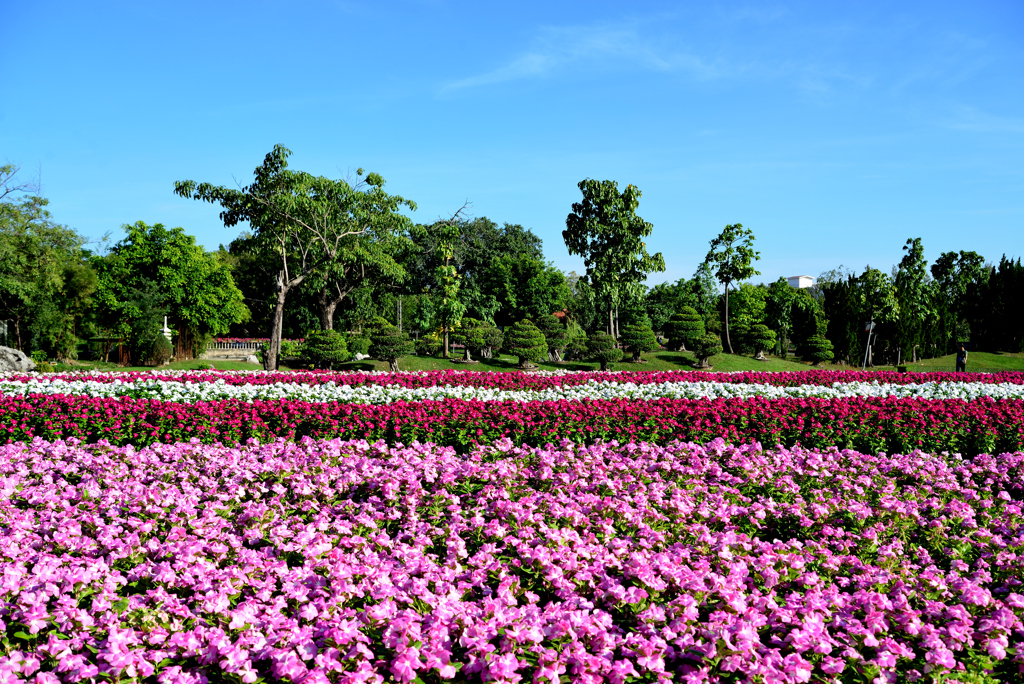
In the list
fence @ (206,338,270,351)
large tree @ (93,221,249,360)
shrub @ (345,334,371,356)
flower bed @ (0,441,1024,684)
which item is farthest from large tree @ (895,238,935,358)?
fence @ (206,338,270,351)

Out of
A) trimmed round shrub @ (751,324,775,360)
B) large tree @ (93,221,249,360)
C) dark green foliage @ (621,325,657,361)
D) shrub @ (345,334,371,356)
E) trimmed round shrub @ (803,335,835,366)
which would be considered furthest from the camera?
trimmed round shrub @ (803,335,835,366)

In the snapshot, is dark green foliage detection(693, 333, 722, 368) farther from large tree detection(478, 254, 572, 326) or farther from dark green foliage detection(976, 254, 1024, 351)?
dark green foliage detection(976, 254, 1024, 351)

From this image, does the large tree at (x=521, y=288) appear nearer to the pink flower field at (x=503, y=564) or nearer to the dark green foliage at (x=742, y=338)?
the dark green foliage at (x=742, y=338)

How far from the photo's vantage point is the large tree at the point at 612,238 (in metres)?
26.6

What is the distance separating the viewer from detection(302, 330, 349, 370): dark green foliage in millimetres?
20703

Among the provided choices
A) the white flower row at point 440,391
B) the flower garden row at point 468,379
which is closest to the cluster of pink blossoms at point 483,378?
the flower garden row at point 468,379

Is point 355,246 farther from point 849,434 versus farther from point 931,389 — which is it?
point 849,434

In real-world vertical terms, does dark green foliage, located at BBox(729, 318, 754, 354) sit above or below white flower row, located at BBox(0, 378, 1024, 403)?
above

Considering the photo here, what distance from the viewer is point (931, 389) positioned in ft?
41.7

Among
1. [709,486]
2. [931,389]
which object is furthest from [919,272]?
[709,486]

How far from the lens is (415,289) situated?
34.0 meters

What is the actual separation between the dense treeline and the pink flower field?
1529 cm

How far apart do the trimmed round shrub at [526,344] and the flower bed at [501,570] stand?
52.9 feet

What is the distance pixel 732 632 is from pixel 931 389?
12.3m
